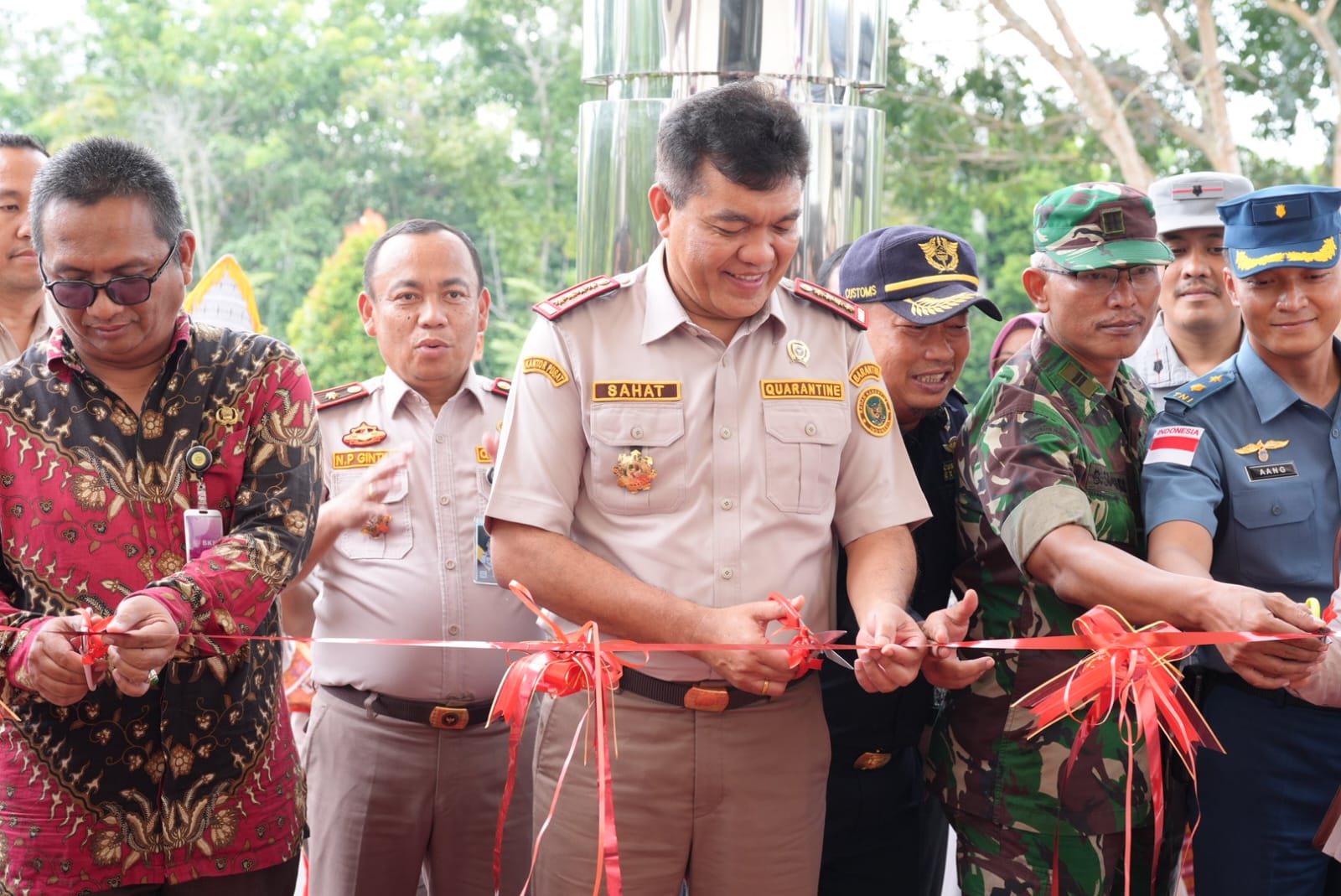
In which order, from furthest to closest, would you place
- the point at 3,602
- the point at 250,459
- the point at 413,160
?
the point at 413,160
the point at 250,459
the point at 3,602

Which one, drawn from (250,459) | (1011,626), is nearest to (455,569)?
(250,459)

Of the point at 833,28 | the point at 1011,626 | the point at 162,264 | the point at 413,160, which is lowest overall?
the point at 1011,626

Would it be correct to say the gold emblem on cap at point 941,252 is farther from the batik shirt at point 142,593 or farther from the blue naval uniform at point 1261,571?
the batik shirt at point 142,593

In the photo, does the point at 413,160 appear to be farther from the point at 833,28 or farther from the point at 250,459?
the point at 250,459

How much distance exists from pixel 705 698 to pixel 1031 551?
27.5 inches

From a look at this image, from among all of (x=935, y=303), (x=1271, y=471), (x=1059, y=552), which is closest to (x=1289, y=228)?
(x=1271, y=471)

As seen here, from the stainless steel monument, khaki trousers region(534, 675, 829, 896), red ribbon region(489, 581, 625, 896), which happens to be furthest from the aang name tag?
the stainless steel monument

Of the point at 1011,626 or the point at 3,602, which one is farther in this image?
the point at 1011,626

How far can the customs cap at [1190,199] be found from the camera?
4.12 m

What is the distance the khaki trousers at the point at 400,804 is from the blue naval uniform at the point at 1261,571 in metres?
1.62

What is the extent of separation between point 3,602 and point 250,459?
0.48m

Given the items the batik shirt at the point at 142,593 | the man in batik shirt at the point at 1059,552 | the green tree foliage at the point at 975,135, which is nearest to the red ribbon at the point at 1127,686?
the man in batik shirt at the point at 1059,552

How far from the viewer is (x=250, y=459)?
8.31 feet

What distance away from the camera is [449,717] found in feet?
10.6
